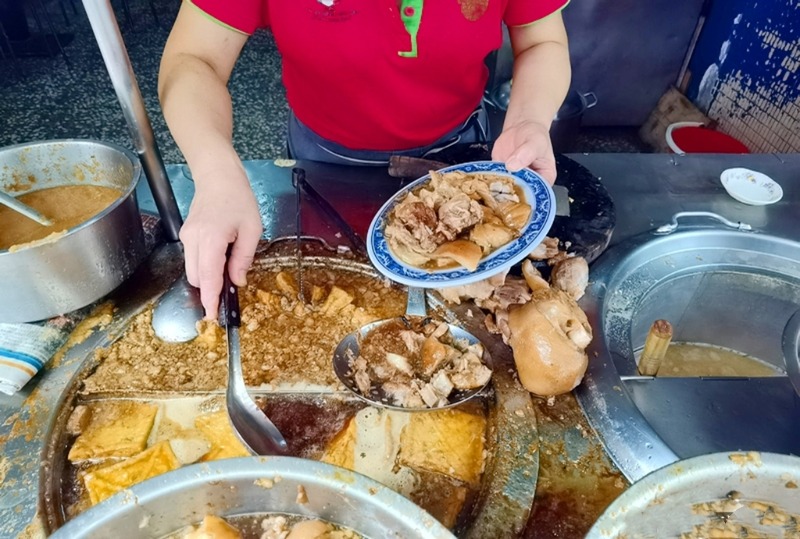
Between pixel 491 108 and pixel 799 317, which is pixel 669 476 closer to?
pixel 799 317

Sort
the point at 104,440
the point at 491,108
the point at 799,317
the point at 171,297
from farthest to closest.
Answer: the point at 491,108, the point at 171,297, the point at 799,317, the point at 104,440

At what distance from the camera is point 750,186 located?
6.97 feet

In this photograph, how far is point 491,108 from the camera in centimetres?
388

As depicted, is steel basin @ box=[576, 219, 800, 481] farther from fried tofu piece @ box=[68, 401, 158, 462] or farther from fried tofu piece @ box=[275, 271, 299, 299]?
fried tofu piece @ box=[68, 401, 158, 462]

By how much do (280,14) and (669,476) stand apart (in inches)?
65.8

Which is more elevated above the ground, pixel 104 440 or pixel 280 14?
pixel 280 14

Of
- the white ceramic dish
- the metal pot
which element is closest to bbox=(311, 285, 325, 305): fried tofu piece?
the metal pot

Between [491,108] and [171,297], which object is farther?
[491,108]

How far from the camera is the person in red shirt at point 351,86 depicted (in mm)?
1397

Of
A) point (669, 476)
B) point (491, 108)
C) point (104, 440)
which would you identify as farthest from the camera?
point (491, 108)

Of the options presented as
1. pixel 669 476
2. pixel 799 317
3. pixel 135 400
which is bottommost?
pixel 135 400

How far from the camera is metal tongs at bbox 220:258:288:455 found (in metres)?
1.26

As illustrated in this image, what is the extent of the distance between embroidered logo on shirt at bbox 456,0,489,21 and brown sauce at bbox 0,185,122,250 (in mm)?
1235

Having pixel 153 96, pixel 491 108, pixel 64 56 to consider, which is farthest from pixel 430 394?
pixel 64 56
